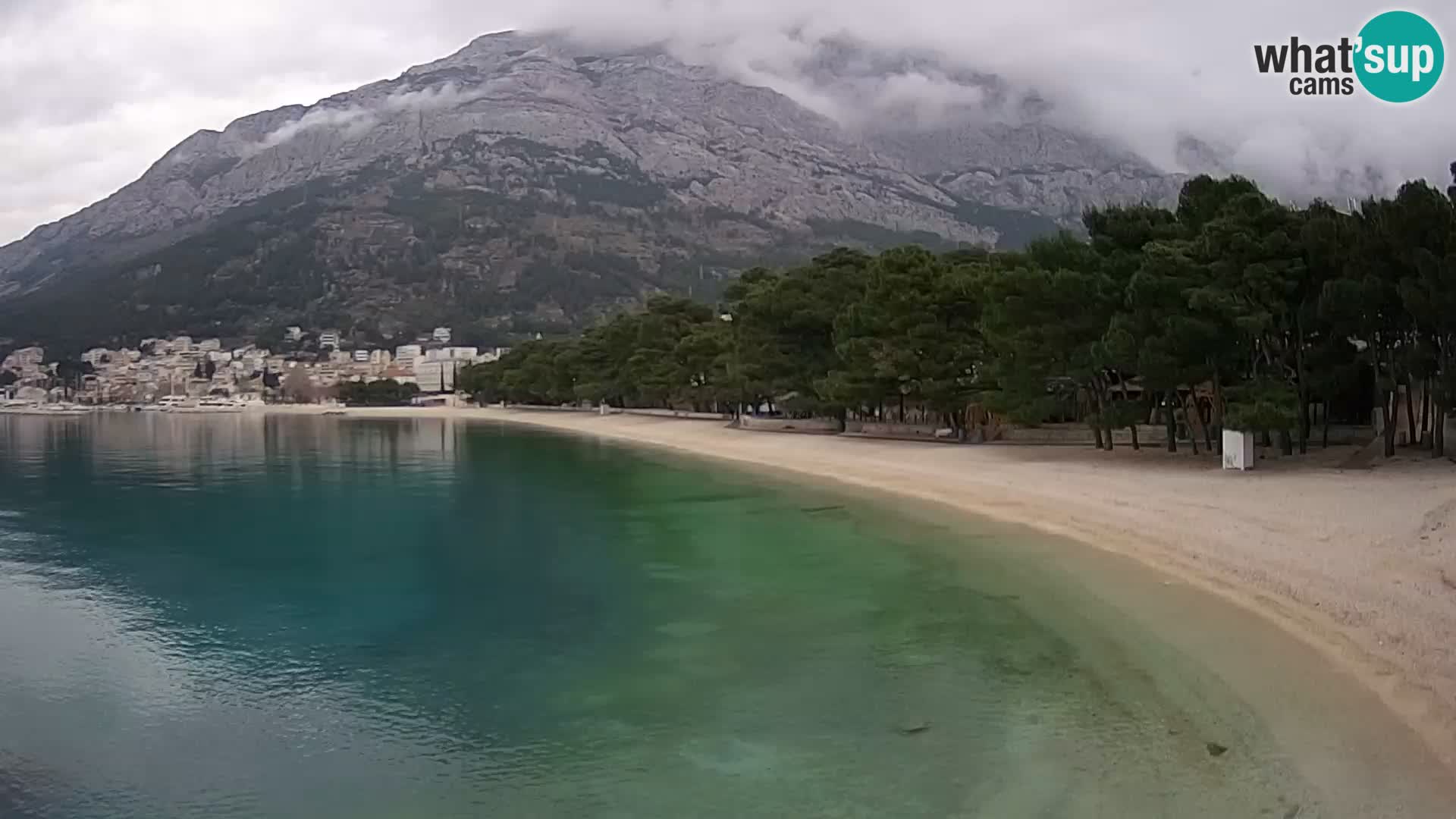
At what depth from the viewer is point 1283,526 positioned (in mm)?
17359

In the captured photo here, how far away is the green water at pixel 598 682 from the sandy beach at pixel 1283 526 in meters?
1.65

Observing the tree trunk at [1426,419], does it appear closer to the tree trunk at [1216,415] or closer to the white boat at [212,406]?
the tree trunk at [1216,415]

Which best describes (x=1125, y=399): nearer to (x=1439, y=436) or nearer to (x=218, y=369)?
(x=1439, y=436)

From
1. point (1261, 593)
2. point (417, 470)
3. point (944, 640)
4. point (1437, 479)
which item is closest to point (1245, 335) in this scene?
point (1437, 479)

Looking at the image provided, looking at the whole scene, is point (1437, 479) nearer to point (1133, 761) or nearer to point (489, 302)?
point (1133, 761)

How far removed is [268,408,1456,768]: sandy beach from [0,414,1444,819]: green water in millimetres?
1654

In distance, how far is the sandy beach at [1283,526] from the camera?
1089 cm

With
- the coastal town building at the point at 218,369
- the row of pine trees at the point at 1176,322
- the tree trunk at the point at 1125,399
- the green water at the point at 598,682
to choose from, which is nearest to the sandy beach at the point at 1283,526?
the tree trunk at the point at 1125,399

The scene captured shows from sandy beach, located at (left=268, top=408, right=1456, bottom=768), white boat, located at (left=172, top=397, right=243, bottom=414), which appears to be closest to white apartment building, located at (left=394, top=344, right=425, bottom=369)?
white boat, located at (left=172, top=397, right=243, bottom=414)

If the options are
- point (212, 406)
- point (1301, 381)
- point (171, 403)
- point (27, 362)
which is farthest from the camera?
point (27, 362)

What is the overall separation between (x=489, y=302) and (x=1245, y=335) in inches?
6844

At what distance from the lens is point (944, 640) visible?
13.2 metres

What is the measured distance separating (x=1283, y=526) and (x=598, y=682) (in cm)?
1121

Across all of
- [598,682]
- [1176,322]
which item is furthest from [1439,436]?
[598,682]
